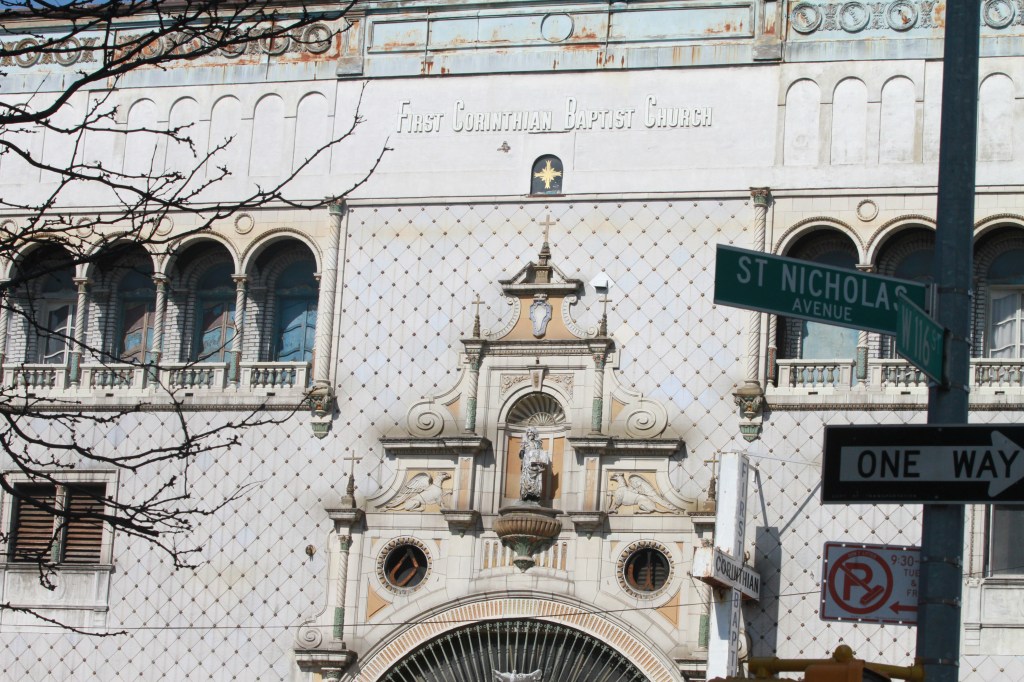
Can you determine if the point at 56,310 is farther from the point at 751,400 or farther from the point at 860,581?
the point at 860,581

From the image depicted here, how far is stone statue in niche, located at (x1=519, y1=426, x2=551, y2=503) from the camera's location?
2573 cm

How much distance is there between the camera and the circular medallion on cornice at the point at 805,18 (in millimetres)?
26703

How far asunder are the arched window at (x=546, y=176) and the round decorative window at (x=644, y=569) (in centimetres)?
520

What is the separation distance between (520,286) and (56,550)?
25.2 ft

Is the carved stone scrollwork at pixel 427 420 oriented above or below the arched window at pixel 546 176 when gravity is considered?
below

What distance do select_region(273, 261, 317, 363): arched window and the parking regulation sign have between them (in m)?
18.0

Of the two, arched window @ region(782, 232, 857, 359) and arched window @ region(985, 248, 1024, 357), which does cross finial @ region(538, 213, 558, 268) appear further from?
arched window @ region(985, 248, 1024, 357)

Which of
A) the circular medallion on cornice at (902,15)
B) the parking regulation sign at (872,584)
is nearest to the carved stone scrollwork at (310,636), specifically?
the circular medallion on cornice at (902,15)

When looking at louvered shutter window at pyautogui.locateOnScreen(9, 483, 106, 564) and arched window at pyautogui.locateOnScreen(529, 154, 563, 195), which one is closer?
arched window at pyautogui.locateOnScreen(529, 154, 563, 195)

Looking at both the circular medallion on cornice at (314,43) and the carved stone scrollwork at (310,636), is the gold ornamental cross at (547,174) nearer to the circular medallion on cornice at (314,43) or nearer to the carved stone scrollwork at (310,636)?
the circular medallion on cornice at (314,43)

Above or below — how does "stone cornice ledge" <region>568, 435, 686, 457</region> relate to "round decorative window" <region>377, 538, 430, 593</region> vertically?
above

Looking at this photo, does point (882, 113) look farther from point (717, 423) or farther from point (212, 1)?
point (212, 1)

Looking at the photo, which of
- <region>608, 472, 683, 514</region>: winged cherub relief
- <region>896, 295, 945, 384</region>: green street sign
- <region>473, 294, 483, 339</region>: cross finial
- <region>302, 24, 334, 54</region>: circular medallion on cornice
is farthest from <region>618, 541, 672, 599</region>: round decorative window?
<region>896, 295, 945, 384</region>: green street sign

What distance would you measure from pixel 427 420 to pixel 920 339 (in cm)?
1757
